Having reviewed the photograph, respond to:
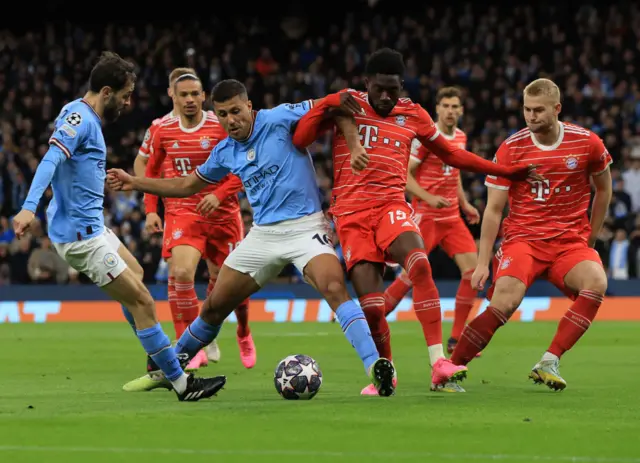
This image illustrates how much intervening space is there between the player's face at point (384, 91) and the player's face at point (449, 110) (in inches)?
159

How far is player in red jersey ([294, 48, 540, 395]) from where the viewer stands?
8.64 m

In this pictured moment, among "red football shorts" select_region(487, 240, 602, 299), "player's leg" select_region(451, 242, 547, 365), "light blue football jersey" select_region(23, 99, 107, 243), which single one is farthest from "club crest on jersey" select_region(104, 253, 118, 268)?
"red football shorts" select_region(487, 240, 602, 299)

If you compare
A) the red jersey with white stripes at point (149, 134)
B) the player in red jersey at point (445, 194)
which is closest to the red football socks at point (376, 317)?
the red jersey with white stripes at point (149, 134)

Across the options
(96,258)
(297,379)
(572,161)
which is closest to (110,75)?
(96,258)

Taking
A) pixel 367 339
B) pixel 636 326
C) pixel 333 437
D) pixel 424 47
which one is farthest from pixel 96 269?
pixel 424 47

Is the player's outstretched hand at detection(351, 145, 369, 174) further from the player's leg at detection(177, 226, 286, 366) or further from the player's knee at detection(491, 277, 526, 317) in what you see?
the player's knee at detection(491, 277, 526, 317)

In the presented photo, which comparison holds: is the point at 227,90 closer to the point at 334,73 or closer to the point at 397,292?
the point at 397,292

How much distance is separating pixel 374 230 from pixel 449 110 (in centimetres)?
439

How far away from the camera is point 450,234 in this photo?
13164mm

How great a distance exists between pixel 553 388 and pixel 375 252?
1.65 meters

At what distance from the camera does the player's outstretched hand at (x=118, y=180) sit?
841 cm

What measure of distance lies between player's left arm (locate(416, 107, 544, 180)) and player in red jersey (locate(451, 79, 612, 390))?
25cm

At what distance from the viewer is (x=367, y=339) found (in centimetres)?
816

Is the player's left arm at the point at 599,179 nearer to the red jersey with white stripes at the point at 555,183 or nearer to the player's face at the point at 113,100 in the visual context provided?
the red jersey with white stripes at the point at 555,183
